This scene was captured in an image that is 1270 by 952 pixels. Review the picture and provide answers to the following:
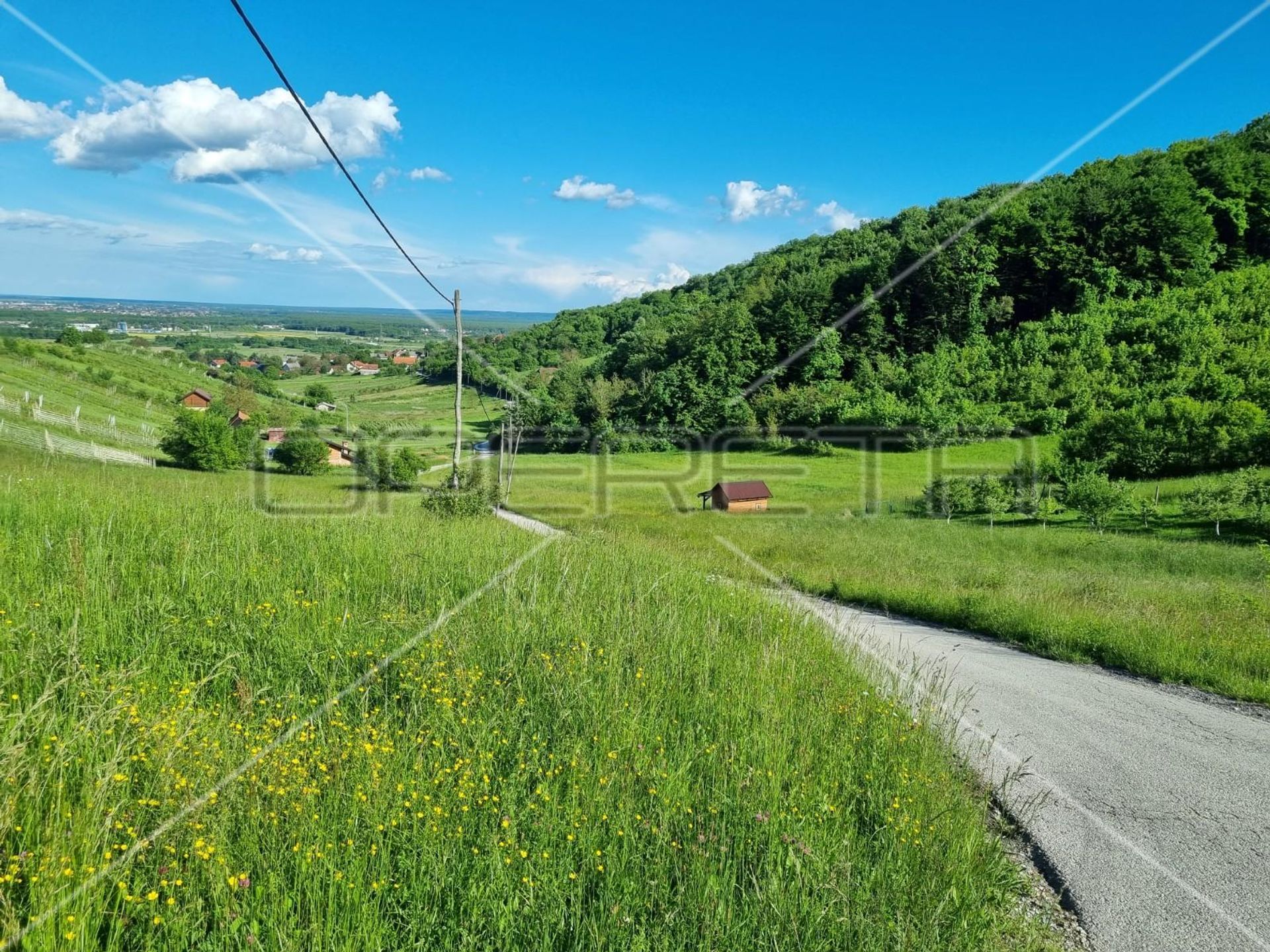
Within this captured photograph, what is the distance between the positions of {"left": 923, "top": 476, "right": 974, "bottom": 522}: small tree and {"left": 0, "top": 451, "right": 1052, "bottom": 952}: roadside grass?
3773 centimetres

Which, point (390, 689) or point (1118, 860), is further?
point (390, 689)

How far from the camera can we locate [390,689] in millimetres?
4715

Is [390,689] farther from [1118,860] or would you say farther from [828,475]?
[828,475]

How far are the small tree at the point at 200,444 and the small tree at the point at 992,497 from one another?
164 feet

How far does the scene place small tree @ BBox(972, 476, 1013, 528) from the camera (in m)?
38.7

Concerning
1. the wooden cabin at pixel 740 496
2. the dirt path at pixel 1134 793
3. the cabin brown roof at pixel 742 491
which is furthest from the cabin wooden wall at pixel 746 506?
the dirt path at pixel 1134 793

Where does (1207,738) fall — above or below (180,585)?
below

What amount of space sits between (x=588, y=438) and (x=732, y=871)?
288ft

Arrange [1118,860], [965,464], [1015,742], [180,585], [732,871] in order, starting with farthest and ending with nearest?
[965,464], [1015,742], [180,585], [1118,860], [732,871]

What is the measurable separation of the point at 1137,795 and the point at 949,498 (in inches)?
1515

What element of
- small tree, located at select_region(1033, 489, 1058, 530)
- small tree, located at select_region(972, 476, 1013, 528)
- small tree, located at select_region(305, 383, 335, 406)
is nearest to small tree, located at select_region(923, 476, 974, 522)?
small tree, located at select_region(972, 476, 1013, 528)

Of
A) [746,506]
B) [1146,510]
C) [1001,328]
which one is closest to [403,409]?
[746,506]

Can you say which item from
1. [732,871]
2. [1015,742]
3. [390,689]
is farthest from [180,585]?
[1015,742]

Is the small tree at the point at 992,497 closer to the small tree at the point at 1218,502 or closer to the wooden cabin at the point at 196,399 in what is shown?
the small tree at the point at 1218,502
